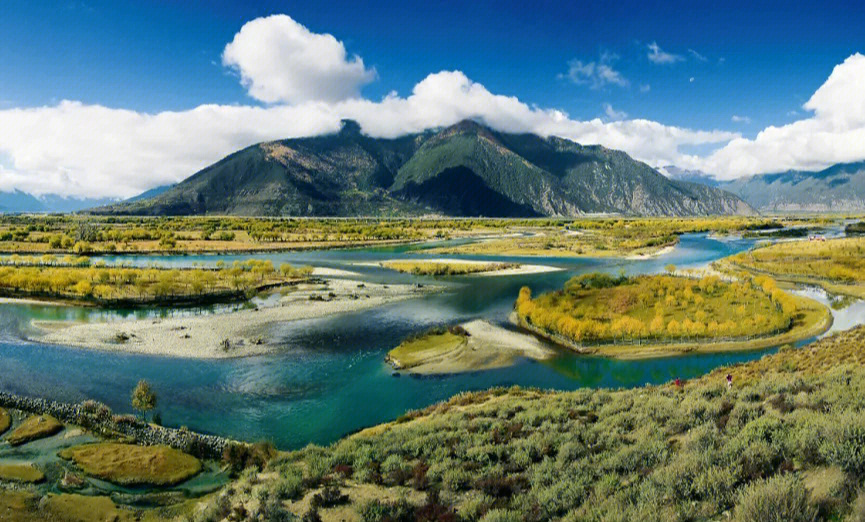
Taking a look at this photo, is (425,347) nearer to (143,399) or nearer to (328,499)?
(143,399)

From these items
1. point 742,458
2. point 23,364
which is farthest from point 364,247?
point 742,458

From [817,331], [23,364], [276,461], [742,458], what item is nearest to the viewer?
[742,458]

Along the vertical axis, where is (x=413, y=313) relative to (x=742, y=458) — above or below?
below

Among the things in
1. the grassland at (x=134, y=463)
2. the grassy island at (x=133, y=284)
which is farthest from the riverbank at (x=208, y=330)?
the grassland at (x=134, y=463)

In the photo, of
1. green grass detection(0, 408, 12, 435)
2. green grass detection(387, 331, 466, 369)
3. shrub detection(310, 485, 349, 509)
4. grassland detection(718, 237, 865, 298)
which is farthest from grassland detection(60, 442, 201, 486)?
grassland detection(718, 237, 865, 298)

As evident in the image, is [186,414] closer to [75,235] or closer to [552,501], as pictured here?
[552,501]

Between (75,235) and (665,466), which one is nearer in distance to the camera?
(665,466)

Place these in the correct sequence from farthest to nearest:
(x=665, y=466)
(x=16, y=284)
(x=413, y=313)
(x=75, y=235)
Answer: (x=75, y=235) → (x=16, y=284) → (x=413, y=313) → (x=665, y=466)
